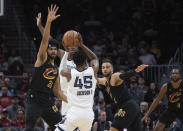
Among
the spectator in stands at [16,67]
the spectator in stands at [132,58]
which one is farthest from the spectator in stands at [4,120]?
the spectator in stands at [132,58]

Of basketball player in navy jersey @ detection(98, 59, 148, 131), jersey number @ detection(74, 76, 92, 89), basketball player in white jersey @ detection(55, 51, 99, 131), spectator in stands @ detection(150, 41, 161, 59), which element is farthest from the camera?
spectator in stands @ detection(150, 41, 161, 59)

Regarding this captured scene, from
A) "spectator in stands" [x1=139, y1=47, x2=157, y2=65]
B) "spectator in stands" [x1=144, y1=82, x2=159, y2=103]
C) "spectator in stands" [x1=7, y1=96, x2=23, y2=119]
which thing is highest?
"spectator in stands" [x1=139, y1=47, x2=157, y2=65]

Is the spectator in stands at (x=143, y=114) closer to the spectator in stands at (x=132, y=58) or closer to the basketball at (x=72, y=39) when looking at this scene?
the spectator in stands at (x=132, y=58)

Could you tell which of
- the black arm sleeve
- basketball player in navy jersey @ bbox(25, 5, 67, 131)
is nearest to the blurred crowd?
basketball player in navy jersey @ bbox(25, 5, 67, 131)

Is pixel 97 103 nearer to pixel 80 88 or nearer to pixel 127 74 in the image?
pixel 127 74

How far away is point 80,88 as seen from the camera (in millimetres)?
8500

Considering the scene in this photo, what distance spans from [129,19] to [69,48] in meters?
9.36

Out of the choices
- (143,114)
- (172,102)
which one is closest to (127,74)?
(172,102)

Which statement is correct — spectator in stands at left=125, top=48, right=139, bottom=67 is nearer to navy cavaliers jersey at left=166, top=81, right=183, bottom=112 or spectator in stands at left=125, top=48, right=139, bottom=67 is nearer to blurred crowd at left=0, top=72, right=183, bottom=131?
blurred crowd at left=0, top=72, right=183, bottom=131

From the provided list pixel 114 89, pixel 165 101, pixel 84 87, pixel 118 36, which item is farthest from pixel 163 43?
pixel 84 87

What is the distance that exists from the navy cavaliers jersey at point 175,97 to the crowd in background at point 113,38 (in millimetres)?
1171

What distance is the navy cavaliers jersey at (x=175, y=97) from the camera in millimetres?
12023

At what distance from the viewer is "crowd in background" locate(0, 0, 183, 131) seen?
1437cm

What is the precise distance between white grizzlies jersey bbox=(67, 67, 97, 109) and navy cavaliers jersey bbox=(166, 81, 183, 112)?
12.9 ft
